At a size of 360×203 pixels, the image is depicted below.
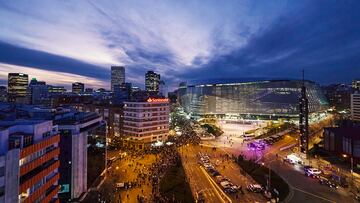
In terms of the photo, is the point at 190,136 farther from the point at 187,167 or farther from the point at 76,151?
the point at 76,151

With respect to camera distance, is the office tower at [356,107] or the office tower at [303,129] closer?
the office tower at [303,129]

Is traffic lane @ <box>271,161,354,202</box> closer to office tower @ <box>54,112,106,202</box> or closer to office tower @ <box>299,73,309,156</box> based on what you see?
office tower @ <box>299,73,309,156</box>

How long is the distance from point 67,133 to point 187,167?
2536 cm

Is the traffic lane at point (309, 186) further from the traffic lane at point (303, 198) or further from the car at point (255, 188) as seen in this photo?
the car at point (255, 188)

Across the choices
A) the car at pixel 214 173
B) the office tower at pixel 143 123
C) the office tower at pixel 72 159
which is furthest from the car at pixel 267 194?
the office tower at pixel 143 123

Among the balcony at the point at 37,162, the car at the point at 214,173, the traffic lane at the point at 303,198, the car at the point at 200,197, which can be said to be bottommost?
the car at the point at 200,197

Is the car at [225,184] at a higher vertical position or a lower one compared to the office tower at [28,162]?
lower

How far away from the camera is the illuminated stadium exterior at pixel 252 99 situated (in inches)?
5448

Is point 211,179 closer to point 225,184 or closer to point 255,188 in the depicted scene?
point 225,184

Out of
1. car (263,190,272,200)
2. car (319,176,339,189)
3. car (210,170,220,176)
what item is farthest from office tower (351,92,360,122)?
car (263,190,272,200)

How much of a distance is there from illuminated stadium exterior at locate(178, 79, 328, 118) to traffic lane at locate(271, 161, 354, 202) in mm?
89689

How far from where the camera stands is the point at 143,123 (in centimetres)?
7744

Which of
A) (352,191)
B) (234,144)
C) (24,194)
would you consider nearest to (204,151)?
(234,144)

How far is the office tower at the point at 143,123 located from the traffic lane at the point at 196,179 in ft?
53.8
